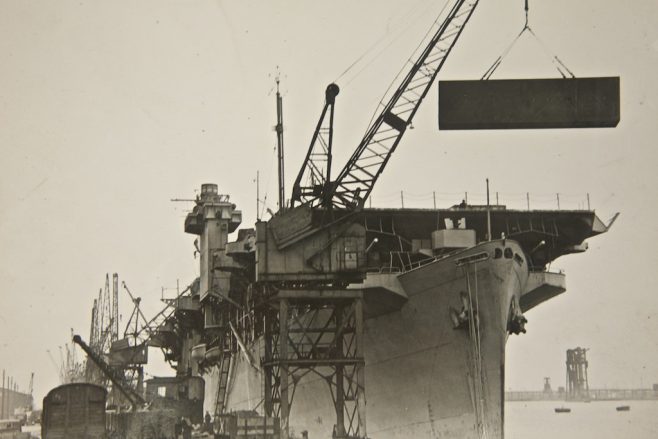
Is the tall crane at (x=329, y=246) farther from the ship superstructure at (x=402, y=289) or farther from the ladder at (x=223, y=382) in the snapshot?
the ladder at (x=223, y=382)

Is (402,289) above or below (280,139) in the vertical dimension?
below

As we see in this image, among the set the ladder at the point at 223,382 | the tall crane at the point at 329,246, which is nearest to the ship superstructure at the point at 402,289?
the tall crane at the point at 329,246

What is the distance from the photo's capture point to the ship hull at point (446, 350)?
27750 mm

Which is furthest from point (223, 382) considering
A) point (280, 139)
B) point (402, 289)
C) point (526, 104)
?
point (526, 104)

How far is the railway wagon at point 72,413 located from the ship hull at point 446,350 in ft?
32.7

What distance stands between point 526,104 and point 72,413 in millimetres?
19990

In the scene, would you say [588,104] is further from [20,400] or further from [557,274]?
[20,400]

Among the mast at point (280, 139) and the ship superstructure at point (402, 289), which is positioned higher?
the mast at point (280, 139)

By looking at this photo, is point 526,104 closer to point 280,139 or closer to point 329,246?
point 329,246

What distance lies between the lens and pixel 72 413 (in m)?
31.3

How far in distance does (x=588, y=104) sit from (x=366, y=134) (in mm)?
8599

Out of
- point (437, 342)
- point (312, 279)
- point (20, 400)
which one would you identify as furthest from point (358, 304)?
point (20, 400)

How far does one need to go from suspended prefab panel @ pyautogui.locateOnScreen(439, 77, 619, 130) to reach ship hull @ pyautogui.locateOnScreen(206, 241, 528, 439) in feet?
24.1

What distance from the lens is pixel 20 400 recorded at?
161 metres
